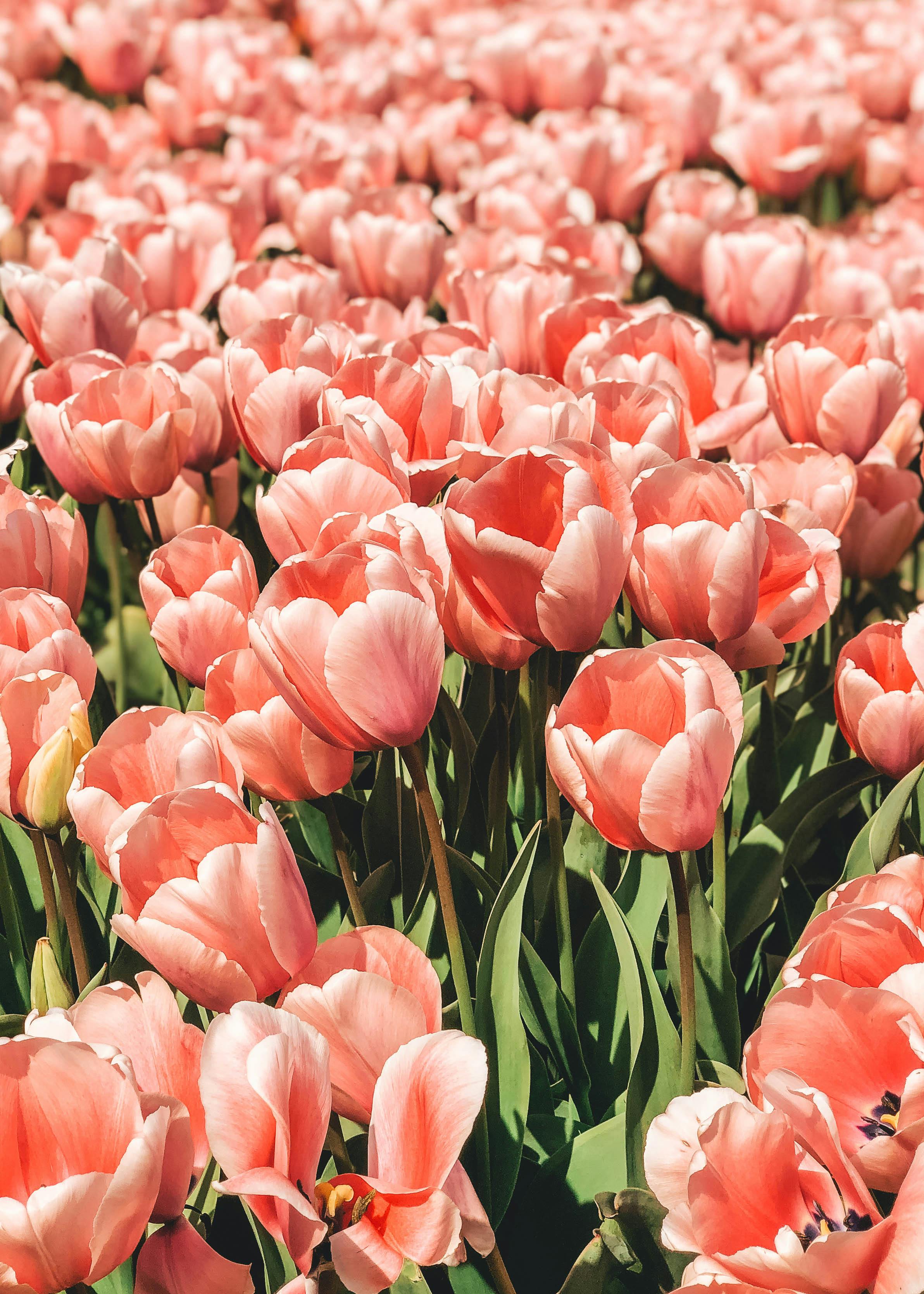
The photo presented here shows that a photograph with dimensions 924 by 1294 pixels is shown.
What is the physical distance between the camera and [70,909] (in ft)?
3.35

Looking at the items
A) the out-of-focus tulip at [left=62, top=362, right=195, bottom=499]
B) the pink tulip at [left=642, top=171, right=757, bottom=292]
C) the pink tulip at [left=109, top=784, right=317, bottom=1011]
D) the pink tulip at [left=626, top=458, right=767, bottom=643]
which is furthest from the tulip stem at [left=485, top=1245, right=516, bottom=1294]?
the pink tulip at [left=642, top=171, right=757, bottom=292]

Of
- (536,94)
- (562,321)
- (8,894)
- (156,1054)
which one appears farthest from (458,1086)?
(536,94)

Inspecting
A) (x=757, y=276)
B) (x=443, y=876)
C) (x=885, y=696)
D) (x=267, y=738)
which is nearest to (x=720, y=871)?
(x=885, y=696)

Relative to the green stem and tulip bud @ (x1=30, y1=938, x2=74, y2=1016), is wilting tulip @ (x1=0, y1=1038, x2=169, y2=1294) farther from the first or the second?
the green stem

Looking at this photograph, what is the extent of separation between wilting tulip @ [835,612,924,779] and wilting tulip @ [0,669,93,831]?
629mm

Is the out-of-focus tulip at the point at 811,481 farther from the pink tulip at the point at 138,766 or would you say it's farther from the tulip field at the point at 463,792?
the pink tulip at the point at 138,766

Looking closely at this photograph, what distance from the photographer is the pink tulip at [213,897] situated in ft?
2.65

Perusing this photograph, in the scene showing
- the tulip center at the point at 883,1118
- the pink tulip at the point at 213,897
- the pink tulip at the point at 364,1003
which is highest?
the pink tulip at the point at 213,897

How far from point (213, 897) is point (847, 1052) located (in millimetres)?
403

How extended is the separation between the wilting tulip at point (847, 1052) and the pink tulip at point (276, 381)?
0.78 metres

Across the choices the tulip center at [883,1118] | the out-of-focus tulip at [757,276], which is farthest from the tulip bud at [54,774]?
the out-of-focus tulip at [757,276]

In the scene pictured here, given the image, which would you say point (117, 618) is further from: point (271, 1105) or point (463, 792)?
point (271, 1105)

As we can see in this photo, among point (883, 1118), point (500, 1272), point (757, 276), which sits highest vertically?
point (757, 276)

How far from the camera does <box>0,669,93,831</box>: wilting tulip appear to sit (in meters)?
0.96
